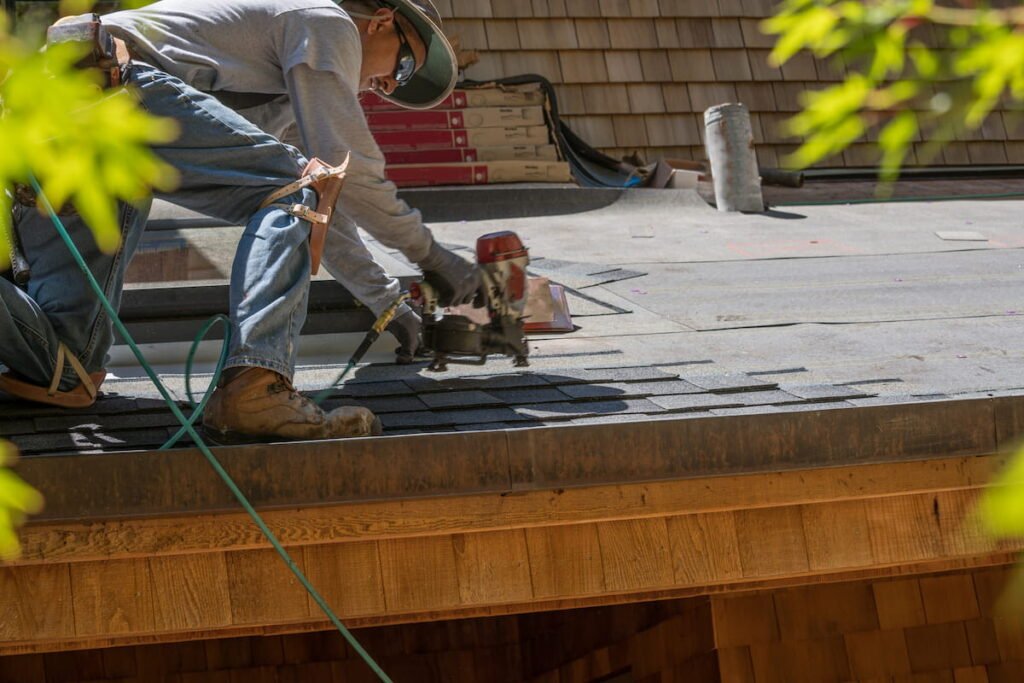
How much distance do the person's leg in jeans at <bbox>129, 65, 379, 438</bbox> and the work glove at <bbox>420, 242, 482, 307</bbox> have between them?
2.23 ft

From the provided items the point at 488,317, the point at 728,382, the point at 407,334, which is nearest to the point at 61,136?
the point at 728,382

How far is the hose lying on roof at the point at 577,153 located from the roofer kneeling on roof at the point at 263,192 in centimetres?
566

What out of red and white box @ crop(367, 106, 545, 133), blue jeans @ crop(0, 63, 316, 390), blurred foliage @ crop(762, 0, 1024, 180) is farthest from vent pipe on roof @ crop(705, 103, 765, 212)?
blurred foliage @ crop(762, 0, 1024, 180)

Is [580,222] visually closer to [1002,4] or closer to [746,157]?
[746,157]

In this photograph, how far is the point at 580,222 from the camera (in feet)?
24.1

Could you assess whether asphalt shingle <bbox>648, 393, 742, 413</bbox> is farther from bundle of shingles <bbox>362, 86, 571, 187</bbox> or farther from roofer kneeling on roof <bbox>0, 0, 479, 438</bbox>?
bundle of shingles <bbox>362, 86, 571, 187</bbox>

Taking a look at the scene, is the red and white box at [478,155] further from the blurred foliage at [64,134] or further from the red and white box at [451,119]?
the blurred foliage at [64,134]

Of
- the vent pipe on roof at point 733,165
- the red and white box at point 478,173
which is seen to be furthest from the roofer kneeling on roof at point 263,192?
the red and white box at point 478,173

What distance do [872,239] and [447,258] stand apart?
334 centimetres

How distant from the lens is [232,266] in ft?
9.70

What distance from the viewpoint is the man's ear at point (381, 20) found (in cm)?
350

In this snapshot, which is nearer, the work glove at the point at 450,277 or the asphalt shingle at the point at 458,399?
the asphalt shingle at the point at 458,399

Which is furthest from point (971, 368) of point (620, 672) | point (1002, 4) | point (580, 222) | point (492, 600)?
point (1002, 4)

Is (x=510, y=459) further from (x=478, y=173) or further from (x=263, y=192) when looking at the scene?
(x=478, y=173)
